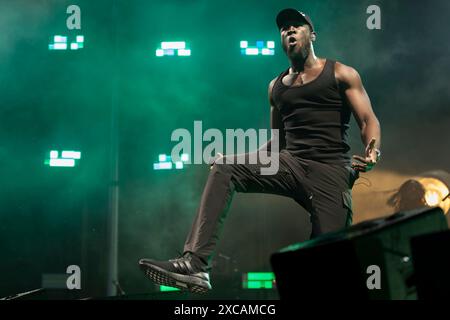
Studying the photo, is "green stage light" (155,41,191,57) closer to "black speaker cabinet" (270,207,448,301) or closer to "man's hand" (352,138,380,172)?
"man's hand" (352,138,380,172)

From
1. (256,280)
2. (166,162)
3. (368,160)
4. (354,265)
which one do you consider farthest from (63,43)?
(354,265)

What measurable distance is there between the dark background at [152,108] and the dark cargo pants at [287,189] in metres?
5.76

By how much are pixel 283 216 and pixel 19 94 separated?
214 inches

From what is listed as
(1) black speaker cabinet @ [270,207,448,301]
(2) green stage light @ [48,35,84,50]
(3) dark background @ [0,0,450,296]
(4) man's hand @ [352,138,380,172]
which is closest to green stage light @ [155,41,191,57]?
(3) dark background @ [0,0,450,296]

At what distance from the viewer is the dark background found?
9547mm

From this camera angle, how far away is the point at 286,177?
12.8 ft

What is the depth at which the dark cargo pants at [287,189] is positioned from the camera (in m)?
3.59

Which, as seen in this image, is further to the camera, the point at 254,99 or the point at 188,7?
the point at 254,99

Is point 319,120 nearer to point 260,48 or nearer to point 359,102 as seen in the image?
point 359,102

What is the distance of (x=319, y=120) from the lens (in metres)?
4.09
